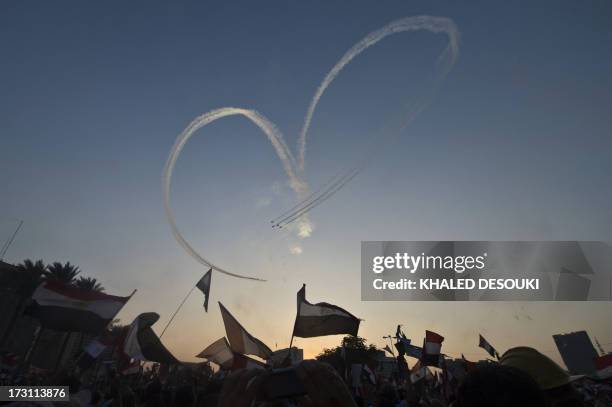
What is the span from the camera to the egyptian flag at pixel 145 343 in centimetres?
1488

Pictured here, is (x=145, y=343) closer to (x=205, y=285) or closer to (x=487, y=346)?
(x=205, y=285)

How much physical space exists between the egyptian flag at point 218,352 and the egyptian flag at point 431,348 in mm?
10560

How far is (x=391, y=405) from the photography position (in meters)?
8.89

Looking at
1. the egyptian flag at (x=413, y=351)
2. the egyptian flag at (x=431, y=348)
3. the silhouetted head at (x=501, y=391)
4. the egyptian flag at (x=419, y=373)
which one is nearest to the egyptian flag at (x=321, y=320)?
the egyptian flag at (x=431, y=348)

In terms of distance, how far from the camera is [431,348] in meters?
18.8

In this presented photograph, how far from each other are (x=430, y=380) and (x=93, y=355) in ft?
74.1

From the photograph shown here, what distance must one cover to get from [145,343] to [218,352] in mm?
6758

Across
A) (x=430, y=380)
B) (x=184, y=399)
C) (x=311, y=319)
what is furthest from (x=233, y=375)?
(x=430, y=380)

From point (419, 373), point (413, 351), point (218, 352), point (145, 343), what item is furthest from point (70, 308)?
point (419, 373)

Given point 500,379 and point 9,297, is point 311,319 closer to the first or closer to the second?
point 500,379

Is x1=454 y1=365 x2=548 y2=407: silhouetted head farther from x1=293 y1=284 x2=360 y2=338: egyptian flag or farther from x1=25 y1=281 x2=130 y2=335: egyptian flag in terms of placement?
x1=25 y1=281 x2=130 y2=335: egyptian flag

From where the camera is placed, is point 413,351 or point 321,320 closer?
point 321,320

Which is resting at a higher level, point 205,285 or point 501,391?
point 205,285

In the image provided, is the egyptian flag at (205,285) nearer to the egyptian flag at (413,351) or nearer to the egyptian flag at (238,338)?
the egyptian flag at (238,338)
